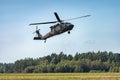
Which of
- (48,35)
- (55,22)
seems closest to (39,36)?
(48,35)

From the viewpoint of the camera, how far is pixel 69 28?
77562 millimetres

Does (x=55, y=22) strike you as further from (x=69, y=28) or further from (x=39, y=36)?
(x=39, y=36)

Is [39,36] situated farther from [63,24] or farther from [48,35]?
[63,24]

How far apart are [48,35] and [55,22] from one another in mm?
5546

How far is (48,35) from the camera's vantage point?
274 ft

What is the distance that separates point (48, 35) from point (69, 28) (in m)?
7.12

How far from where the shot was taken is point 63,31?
78.4m

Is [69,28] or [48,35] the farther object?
[48,35]

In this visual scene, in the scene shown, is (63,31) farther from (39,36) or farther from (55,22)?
(39,36)

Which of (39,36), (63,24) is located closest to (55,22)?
(63,24)

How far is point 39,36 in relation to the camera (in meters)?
86.9

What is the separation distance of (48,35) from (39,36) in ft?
12.5

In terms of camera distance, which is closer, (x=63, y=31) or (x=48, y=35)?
(x=63, y=31)

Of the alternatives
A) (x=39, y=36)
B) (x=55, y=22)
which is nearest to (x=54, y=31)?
(x=55, y=22)
